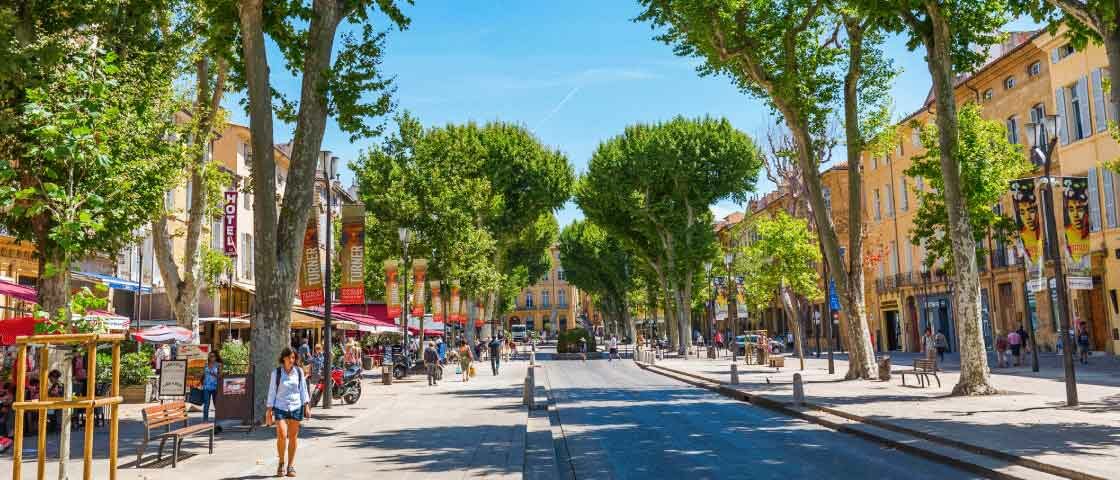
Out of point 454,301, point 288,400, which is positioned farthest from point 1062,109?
point 288,400

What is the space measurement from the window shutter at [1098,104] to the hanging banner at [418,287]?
2577cm

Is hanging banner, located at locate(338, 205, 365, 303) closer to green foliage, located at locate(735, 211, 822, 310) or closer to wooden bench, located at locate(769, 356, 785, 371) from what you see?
wooden bench, located at locate(769, 356, 785, 371)

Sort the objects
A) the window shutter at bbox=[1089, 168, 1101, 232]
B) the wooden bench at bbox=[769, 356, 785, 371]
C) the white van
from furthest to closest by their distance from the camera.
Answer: the white van → the wooden bench at bbox=[769, 356, 785, 371] → the window shutter at bbox=[1089, 168, 1101, 232]

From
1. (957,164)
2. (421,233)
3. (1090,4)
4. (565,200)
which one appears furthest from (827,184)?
(1090,4)

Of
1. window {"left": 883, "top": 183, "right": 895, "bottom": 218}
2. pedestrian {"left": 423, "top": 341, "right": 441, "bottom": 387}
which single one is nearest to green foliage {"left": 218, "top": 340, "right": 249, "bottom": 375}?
pedestrian {"left": 423, "top": 341, "right": 441, "bottom": 387}

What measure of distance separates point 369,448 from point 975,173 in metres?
17.8

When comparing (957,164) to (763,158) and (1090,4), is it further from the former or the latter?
(763,158)

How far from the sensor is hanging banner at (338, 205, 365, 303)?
22312 mm

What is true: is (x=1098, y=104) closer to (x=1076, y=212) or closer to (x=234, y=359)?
(x=1076, y=212)

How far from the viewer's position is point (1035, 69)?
36531mm

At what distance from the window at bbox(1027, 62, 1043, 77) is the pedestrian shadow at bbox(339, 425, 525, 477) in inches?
1242

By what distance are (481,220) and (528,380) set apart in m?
28.6

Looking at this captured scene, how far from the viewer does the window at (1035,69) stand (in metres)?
36.0

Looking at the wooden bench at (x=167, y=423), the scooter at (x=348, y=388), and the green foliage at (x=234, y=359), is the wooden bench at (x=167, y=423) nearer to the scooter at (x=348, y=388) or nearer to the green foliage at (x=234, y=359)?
the scooter at (x=348, y=388)
